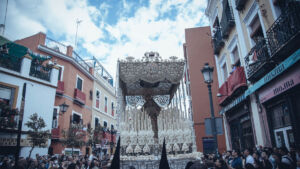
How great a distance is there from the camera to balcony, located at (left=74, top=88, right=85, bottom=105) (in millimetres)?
14738

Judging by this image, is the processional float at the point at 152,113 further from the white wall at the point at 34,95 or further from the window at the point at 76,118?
the window at the point at 76,118

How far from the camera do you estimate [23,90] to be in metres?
9.50

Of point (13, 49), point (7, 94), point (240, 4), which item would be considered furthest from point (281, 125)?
point (13, 49)

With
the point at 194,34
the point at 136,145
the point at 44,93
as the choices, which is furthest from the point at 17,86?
the point at 194,34

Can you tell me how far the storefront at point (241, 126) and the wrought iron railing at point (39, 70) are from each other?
33.9 ft

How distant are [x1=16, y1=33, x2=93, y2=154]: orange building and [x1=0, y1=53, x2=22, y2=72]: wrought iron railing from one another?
2.65 meters

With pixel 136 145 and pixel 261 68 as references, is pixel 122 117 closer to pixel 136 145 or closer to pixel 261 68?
pixel 136 145

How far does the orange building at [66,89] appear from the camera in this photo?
12.8m

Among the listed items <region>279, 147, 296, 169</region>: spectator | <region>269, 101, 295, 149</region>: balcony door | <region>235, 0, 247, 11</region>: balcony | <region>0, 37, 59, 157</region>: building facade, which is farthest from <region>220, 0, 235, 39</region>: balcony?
<region>0, 37, 59, 157</region>: building facade

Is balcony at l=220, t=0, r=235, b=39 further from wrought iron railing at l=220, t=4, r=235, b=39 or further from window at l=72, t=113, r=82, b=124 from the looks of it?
window at l=72, t=113, r=82, b=124

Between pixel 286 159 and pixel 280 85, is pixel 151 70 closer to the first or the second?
pixel 280 85

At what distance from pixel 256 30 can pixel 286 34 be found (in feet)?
A: 7.30

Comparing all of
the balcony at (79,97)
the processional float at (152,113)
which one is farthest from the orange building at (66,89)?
the processional float at (152,113)

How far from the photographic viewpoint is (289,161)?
357 cm
